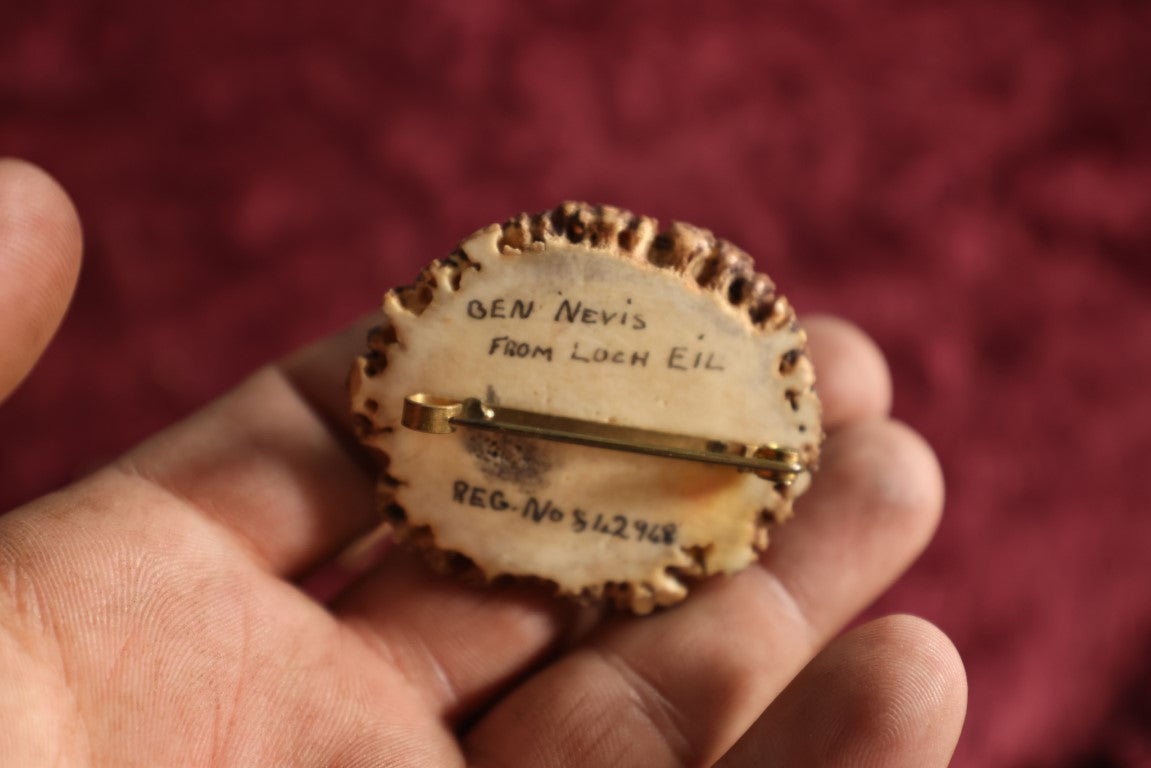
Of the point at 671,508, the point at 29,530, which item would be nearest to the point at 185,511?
the point at 29,530

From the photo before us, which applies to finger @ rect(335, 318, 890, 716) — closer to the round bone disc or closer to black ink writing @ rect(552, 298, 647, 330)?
A: the round bone disc

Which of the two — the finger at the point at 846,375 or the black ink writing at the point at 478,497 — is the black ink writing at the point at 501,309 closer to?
the black ink writing at the point at 478,497

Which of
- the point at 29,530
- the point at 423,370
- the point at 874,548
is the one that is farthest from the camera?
the point at 874,548

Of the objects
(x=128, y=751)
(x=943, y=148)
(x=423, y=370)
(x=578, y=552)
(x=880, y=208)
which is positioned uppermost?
(x=943, y=148)

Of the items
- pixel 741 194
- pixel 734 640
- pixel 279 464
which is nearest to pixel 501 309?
pixel 279 464

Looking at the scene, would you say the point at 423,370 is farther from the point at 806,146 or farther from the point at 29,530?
the point at 806,146

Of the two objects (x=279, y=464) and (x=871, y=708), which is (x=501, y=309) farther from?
(x=871, y=708)

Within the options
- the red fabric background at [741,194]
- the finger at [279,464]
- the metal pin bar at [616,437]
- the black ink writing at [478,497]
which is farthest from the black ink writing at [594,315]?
the red fabric background at [741,194]

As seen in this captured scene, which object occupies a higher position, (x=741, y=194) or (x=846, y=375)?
(x=741, y=194)
